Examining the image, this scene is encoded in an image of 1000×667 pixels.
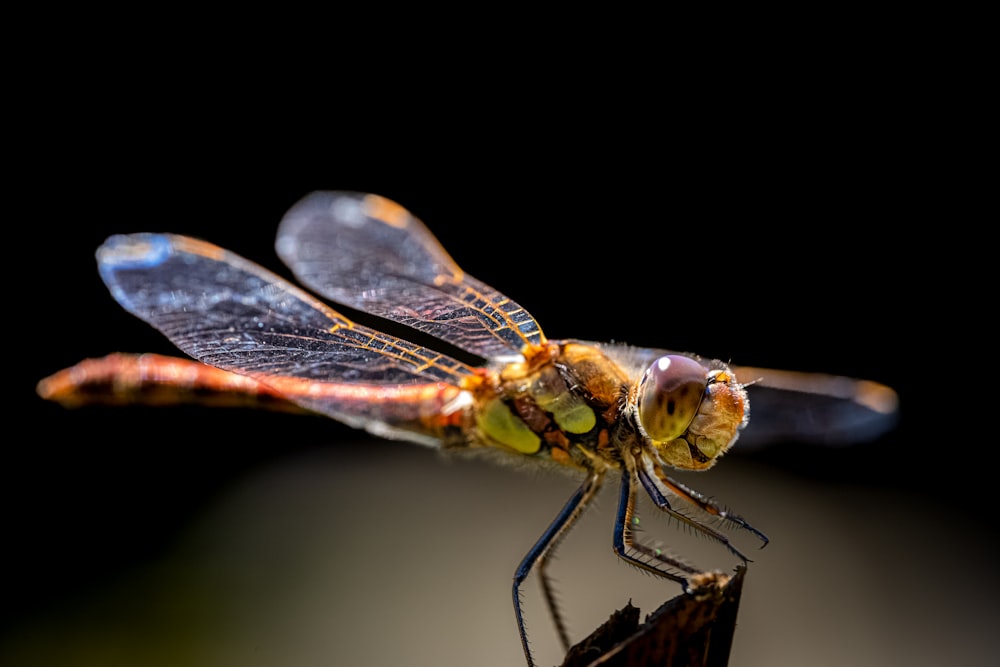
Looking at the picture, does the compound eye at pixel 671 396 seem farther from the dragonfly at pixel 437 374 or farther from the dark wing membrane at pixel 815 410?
the dark wing membrane at pixel 815 410

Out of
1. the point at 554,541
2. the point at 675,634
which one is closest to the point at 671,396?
the point at 554,541

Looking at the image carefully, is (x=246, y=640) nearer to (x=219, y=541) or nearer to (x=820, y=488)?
(x=219, y=541)

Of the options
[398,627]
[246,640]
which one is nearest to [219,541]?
[246,640]

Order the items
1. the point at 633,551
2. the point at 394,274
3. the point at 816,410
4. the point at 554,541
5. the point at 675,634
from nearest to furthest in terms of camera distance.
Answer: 1. the point at 675,634
2. the point at 633,551
3. the point at 554,541
4. the point at 394,274
5. the point at 816,410

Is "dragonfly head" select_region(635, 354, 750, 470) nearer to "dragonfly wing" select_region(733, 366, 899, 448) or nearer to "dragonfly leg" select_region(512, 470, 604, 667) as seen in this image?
"dragonfly leg" select_region(512, 470, 604, 667)

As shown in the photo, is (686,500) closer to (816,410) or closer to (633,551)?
(633,551)
